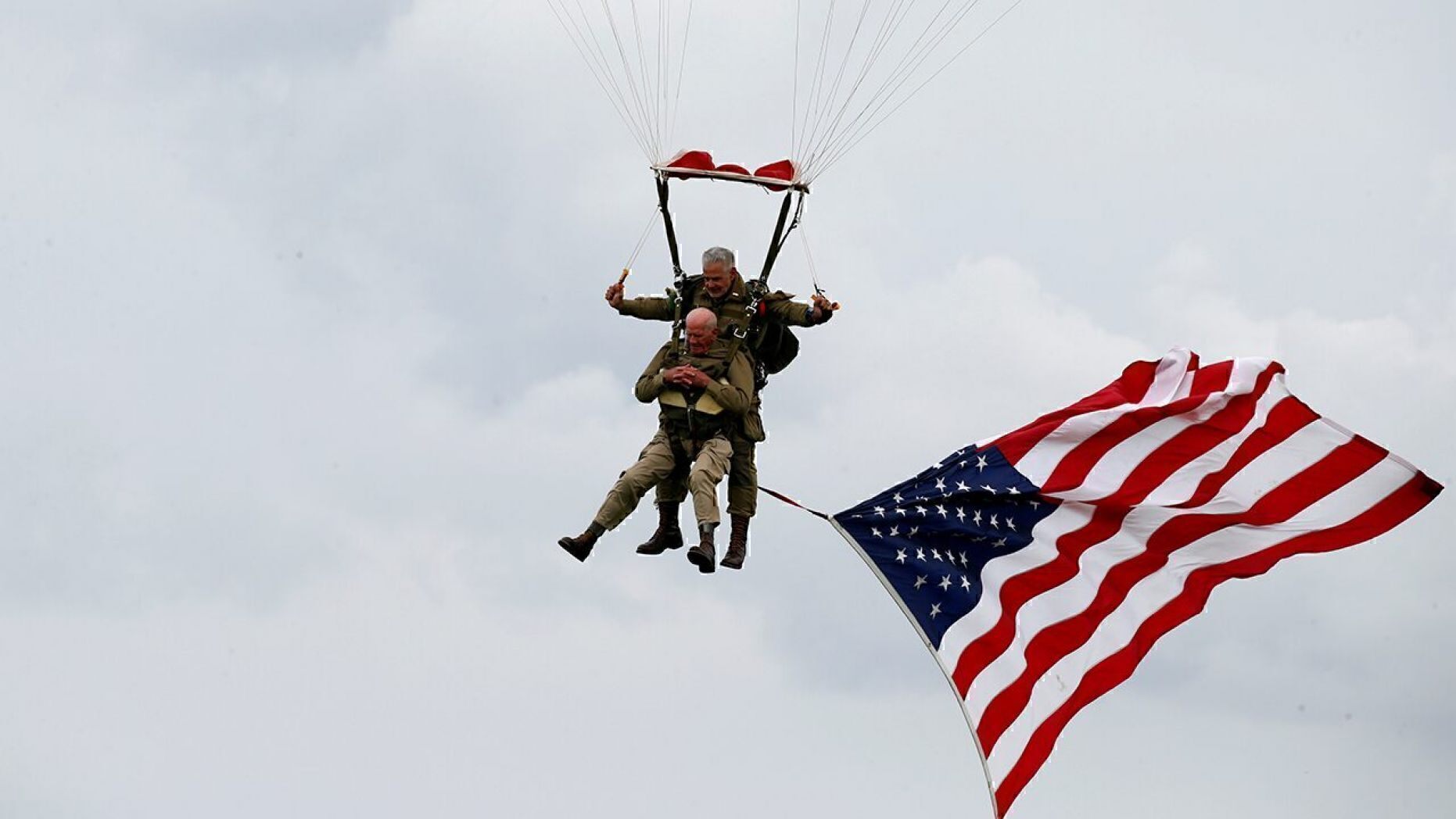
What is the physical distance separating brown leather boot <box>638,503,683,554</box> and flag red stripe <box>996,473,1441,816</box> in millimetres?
3397

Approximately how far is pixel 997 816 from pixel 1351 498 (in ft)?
12.8

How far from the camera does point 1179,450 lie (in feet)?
Result: 67.5

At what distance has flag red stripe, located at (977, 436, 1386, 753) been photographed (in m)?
20.1

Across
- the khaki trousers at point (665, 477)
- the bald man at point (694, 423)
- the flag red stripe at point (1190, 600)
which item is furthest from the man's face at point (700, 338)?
the flag red stripe at point (1190, 600)

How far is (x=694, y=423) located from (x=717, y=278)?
1101 mm

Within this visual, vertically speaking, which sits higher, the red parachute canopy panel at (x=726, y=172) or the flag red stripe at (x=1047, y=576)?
the red parachute canopy panel at (x=726, y=172)

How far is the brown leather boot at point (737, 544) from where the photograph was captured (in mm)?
18703

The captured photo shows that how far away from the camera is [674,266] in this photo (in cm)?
1878

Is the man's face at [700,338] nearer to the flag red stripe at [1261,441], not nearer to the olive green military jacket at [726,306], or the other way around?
the olive green military jacket at [726,306]

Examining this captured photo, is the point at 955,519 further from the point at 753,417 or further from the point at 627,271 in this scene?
the point at 627,271

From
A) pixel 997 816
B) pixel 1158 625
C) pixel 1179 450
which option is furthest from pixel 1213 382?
pixel 997 816

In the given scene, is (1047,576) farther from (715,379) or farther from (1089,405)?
(715,379)

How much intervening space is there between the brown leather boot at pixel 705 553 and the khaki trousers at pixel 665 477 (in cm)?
8

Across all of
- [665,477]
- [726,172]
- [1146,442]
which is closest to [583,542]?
[665,477]
